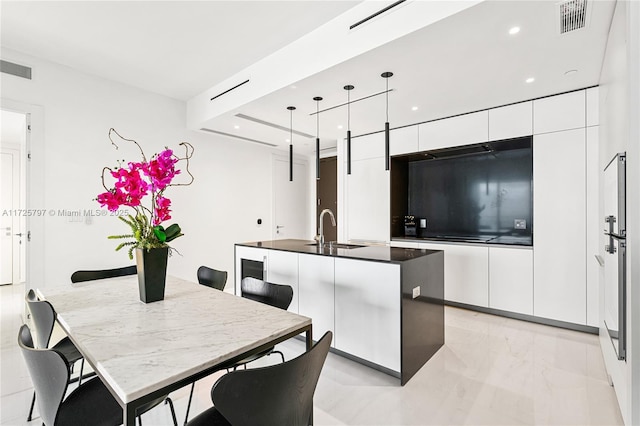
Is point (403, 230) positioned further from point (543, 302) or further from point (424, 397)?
point (424, 397)

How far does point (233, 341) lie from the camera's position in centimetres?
115

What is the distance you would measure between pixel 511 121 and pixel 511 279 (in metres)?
1.84

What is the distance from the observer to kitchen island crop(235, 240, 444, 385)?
220 cm

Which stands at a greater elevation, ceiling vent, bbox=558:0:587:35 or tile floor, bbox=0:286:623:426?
ceiling vent, bbox=558:0:587:35

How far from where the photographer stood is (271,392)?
0.97 m

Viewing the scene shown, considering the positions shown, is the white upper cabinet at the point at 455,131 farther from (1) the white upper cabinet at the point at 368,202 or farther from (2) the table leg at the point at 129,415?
(2) the table leg at the point at 129,415

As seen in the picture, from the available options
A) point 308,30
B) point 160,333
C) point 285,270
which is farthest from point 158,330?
point 308,30

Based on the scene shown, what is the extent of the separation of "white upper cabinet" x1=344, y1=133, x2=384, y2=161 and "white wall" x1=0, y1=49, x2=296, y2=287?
2.21 metres

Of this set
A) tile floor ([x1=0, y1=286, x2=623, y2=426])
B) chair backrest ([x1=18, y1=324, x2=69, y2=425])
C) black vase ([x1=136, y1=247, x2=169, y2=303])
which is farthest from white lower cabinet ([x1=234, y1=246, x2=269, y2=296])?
chair backrest ([x1=18, y1=324, x2=69, y2=425])

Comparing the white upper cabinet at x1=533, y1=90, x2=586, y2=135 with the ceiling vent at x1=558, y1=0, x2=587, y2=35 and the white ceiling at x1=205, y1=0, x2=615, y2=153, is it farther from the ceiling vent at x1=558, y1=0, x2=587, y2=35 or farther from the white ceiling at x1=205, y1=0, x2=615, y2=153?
the ceiling vent at x1=558, y1=0, x2=587, y2=35

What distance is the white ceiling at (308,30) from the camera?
2.17 meters

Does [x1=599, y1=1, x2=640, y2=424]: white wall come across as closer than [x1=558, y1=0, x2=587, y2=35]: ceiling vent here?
Yes

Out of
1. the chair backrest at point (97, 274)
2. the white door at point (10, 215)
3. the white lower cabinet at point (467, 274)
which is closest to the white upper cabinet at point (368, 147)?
the white lower cabinet at point (467, 274)

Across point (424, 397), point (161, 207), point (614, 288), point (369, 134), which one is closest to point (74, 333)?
point (161, 207)
